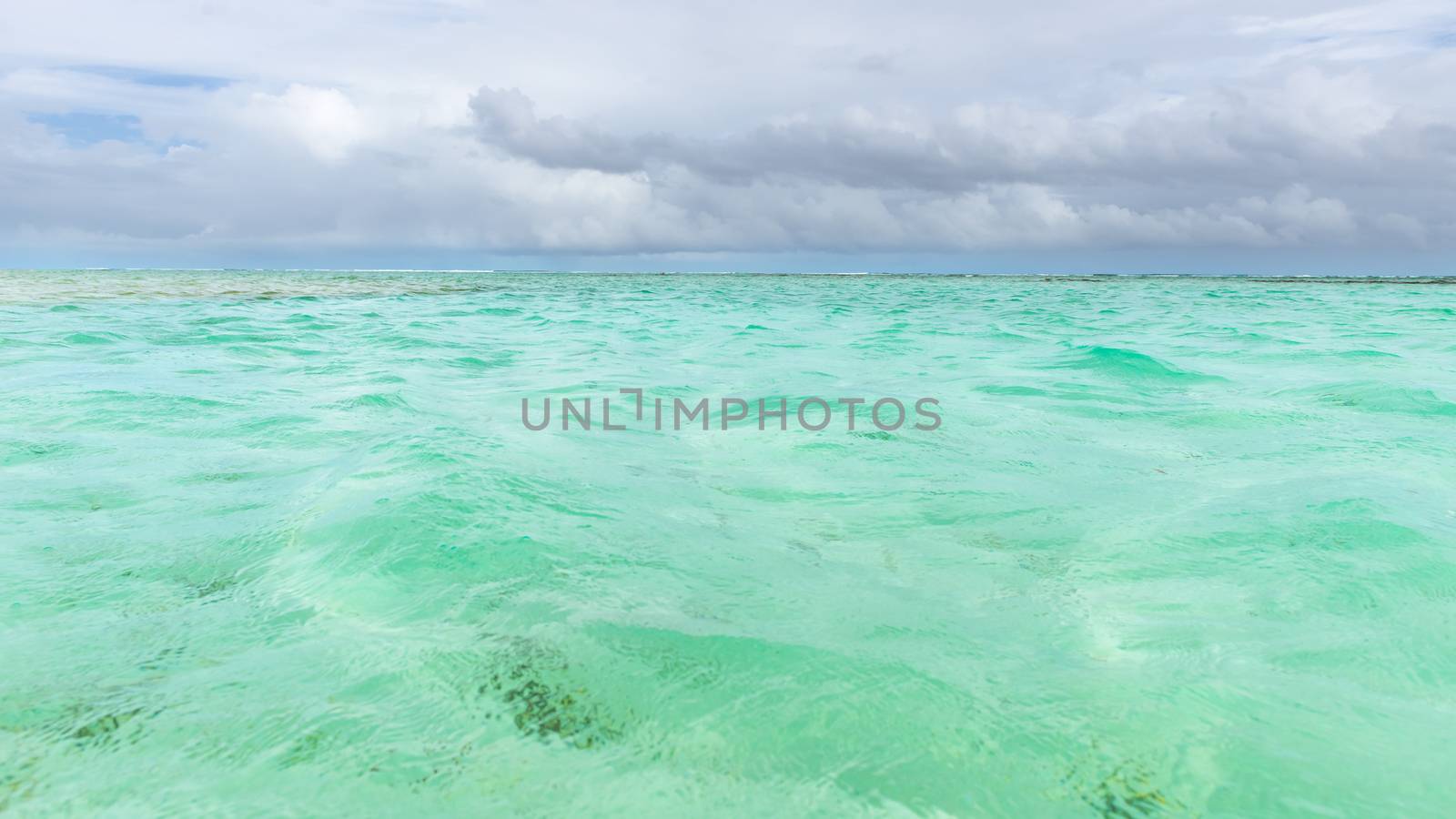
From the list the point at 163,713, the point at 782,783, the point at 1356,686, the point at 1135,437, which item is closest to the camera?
the point at 782,783

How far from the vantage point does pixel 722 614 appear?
326 centimetres

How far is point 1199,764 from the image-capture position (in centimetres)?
233

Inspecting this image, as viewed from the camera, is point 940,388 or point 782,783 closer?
point 782,783

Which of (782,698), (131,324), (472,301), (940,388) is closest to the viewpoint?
(782,698)

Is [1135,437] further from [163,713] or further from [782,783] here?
[163,713]

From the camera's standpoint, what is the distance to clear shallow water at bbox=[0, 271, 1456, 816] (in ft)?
7.38

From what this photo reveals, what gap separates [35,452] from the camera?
5.70 m

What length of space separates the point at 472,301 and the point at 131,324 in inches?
614

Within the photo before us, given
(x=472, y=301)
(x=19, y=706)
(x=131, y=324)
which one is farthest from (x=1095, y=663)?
(x=472, y=301)

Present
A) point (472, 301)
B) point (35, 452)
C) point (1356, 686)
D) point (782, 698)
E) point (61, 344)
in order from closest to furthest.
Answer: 1. point (782, 698)
2. point (1356, 686)
3. point (35, 452)
4. point (61, 344)
5. point (472, 301)

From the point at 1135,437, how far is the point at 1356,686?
441 centimetres

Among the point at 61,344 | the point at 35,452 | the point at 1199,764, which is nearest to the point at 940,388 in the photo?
the point at 1199,764

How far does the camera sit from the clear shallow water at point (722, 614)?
2248mm

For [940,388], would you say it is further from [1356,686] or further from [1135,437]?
[1356,686]
